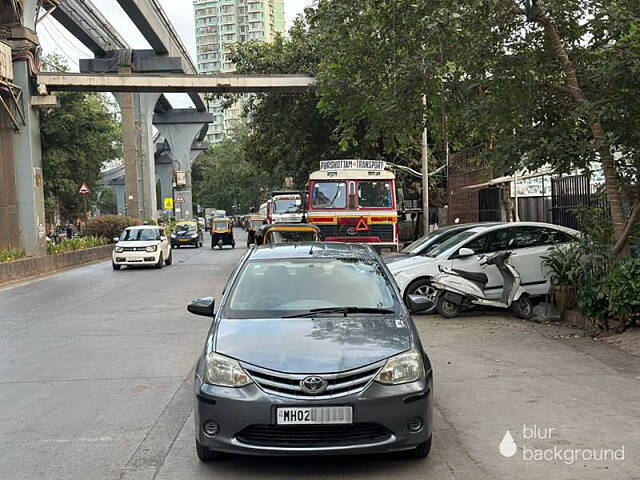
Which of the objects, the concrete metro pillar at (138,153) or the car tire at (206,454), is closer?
the car tire at (206,454)

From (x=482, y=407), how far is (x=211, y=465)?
2.67 metres

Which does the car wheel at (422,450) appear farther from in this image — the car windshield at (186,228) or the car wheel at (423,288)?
the car windshield at (186,228)

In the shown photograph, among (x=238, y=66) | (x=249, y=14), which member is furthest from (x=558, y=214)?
(x=249, y=14)

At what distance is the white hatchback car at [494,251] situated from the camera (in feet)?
42.1

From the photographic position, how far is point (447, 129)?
13.5 m

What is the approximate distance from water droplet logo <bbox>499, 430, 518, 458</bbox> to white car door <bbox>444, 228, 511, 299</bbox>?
23.8 feet

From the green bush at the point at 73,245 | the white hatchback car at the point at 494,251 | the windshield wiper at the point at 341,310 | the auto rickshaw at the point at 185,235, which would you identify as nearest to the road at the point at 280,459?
the white hatchback car at the point at 494,251

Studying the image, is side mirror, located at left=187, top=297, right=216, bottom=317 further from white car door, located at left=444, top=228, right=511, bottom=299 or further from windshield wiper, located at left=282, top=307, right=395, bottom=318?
white car door, located at left=444, top=228, right=511, bottom=299

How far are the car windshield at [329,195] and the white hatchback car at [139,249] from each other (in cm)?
824

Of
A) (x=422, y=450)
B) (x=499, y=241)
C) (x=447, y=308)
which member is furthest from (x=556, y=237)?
(x=422, y=450)

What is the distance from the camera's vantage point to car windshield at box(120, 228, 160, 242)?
2737 centimetres

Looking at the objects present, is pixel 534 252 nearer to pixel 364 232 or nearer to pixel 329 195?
pixel 364 232

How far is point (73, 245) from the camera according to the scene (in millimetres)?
32469

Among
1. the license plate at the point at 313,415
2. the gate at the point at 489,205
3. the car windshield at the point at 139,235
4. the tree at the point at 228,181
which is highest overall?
the tree at the point at 228,181
